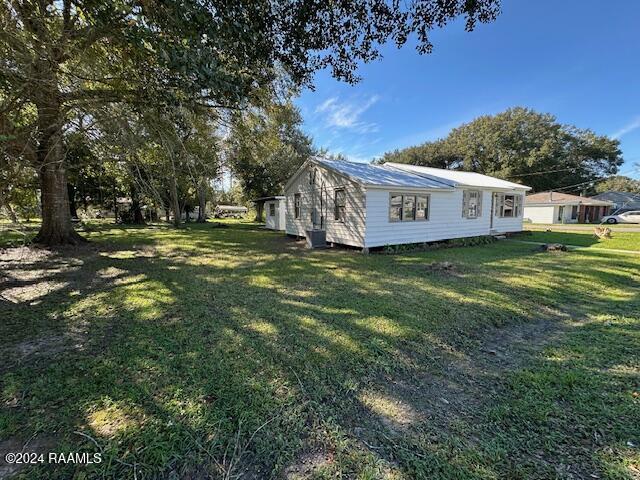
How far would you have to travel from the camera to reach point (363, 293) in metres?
5.39

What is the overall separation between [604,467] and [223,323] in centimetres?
382

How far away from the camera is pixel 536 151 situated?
3488 cm

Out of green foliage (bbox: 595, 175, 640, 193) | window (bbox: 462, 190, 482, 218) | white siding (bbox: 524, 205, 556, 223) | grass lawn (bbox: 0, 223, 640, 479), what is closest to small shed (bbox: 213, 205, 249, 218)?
white siding (bbox: 524, 205, 556, 223)

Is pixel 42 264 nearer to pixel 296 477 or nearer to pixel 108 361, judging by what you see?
pixel 108 361

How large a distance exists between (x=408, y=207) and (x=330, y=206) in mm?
3062

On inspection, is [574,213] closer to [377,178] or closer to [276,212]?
[377,178]

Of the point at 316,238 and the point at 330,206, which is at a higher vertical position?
the point at 330,206

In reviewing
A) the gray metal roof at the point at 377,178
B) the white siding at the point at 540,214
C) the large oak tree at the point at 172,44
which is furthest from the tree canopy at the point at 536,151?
the large oak tree at the point at 172,44

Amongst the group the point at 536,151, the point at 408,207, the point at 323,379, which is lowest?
the point at 323,379

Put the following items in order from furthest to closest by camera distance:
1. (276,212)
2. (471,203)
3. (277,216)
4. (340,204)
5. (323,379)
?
(276,212), (277,216), (471,203), (340,204), (323,379)

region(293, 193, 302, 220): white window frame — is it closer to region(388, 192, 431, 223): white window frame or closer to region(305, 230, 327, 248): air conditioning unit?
region(305, 230, 327, 248): air conditioning unit

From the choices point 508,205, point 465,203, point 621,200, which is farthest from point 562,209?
point 465,203

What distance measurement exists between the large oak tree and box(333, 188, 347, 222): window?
205 inches

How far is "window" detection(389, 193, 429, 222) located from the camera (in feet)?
34.5
